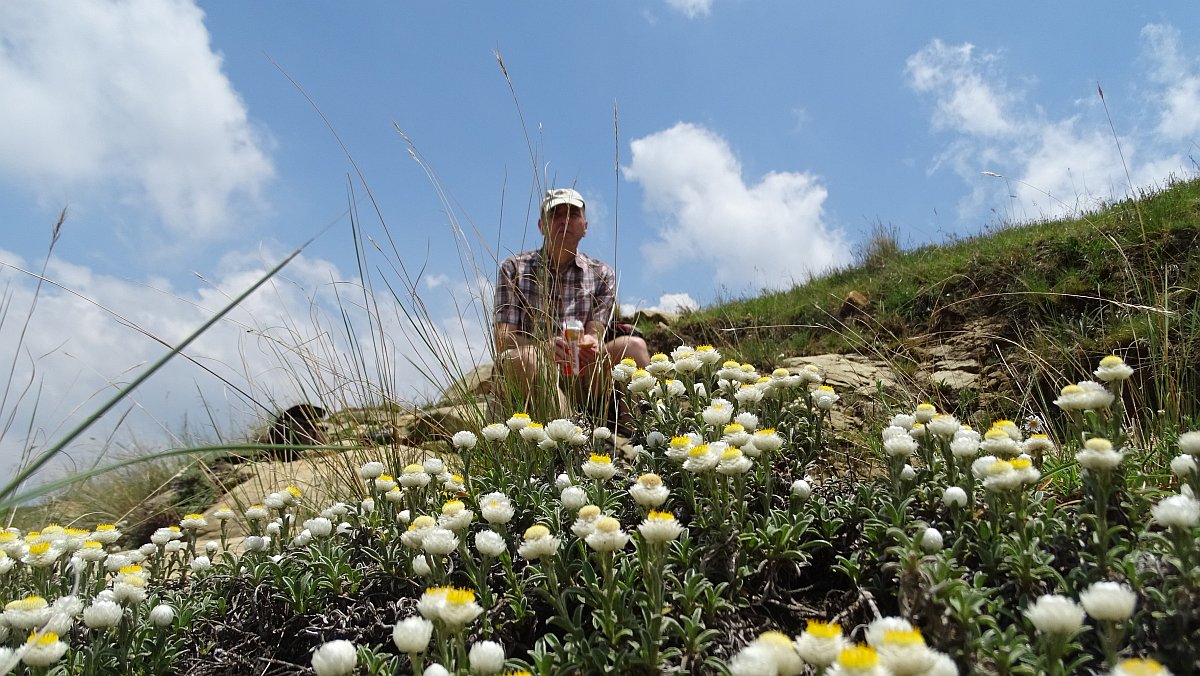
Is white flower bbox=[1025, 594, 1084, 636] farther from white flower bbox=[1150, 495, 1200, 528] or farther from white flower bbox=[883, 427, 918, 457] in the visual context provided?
white flower bbox=[883, 427, 918, 457]

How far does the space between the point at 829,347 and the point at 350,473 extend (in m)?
4.94

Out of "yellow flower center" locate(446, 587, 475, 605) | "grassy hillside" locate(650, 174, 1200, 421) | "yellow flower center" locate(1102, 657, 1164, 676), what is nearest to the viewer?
"yellow flower center" locate(1102, 657, 1164, 676)

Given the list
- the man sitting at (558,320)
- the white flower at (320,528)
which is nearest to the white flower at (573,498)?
the white flower at (320,528)

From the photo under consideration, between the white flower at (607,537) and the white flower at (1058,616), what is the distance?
2.76ft

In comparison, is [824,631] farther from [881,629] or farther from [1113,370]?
[1113,370]

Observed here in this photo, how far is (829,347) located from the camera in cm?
665

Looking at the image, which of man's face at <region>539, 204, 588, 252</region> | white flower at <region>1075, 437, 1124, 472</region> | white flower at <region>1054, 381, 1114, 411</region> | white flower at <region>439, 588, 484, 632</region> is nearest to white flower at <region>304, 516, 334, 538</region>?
white flower at <region>439, 588, 484, 632</region>

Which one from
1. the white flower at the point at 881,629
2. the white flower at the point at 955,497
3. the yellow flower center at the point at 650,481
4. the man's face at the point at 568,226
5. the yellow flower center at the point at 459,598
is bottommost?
the white flower at the point at 881,629

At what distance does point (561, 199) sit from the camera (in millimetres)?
4734

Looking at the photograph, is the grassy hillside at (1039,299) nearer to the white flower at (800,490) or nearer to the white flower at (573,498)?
the white flower at (800,490)

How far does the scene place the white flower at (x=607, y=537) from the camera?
155 centimetres

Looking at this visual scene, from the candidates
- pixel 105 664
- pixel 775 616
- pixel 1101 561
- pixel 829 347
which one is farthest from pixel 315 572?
pixel 829 347

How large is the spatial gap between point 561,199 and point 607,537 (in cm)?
354

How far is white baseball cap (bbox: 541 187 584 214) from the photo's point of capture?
3922mm
